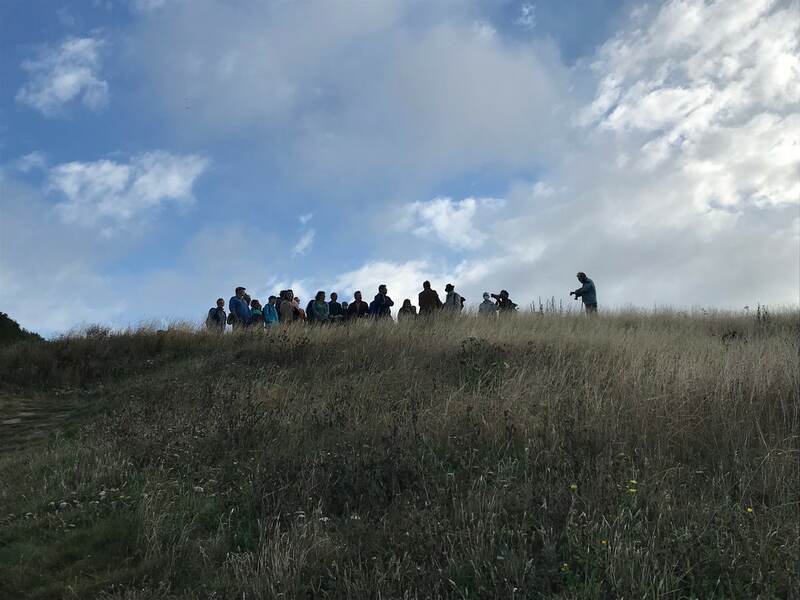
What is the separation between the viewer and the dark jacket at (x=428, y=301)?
16.3m

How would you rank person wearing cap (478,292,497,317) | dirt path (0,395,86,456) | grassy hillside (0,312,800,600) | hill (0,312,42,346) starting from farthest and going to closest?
hill (0,312,42,346) → person wearing cap (478,292,497,317) → dirt path (0,395,86,456) → grassy hillside (0,312,800,600)

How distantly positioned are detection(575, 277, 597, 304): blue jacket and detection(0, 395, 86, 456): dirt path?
12501 mm

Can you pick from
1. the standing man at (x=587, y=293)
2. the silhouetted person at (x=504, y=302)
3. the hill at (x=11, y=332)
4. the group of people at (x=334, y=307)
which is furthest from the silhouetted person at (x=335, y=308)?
the hill at (x=11, y=332)

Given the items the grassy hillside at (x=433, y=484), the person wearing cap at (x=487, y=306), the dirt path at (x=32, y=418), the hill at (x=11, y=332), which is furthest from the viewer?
the hill at (x=11, y=332)

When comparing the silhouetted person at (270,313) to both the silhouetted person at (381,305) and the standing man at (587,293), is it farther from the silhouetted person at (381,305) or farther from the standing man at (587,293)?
the standing man at (587,293)

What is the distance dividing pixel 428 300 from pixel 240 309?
4940mm

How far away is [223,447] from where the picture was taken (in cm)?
627

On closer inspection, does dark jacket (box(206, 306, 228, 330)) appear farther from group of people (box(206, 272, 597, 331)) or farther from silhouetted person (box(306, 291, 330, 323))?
silhouetted person (box(306, 291, 330, 323))

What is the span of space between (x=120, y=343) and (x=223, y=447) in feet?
35.1

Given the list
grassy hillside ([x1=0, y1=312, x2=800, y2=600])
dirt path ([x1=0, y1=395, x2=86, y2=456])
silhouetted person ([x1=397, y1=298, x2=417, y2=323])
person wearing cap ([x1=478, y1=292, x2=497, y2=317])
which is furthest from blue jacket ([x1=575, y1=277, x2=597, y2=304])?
dirt path ([x1=0, y1=395, x2=86, y2=456])

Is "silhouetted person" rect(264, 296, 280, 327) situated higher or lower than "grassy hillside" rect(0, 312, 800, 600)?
higher

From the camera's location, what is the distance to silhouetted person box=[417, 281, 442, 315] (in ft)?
53.4

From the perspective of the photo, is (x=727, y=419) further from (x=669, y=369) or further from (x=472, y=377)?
(x=472, y=377)

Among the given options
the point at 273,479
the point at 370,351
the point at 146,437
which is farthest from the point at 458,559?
the point at 370,351
